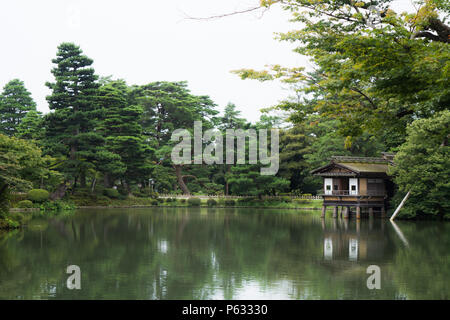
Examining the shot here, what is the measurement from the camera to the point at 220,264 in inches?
452

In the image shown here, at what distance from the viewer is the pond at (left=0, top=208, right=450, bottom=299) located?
28.1ft

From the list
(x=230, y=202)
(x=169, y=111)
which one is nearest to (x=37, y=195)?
(x=230, y=202)

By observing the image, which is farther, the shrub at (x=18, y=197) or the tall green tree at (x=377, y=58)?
the shrub at (x=18, y=197)

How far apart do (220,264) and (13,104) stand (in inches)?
1752

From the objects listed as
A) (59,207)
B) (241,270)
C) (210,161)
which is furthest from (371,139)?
(241,270)

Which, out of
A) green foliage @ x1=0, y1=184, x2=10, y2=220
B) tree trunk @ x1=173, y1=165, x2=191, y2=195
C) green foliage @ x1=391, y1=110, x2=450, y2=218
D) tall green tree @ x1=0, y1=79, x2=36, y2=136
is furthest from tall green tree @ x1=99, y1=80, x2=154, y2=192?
green foliage @ x1=391, y1=110, x2=450, y2=218

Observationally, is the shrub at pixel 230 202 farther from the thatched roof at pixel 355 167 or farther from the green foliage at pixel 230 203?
the thatched roof at pixel 355 167

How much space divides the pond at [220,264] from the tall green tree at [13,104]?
34027 mm

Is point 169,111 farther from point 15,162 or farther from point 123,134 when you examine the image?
point 15,162

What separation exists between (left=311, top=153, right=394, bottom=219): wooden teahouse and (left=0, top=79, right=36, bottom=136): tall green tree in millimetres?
33893

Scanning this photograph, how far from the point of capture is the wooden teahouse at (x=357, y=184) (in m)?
28.5

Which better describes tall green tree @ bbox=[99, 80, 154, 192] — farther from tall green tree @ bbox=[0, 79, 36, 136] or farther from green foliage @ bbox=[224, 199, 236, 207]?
tall green tree @ bbox=[0, 79, 36, 136]

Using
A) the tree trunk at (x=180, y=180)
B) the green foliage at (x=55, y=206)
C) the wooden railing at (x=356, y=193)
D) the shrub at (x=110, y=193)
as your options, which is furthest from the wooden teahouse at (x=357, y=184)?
the tree trunk at (x=180, y=180)
